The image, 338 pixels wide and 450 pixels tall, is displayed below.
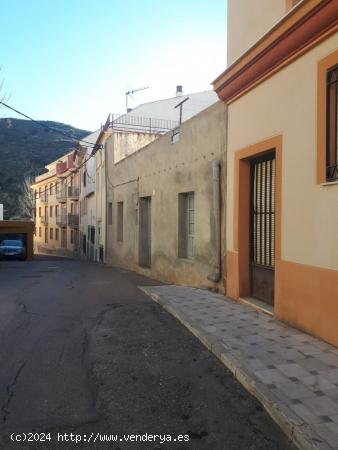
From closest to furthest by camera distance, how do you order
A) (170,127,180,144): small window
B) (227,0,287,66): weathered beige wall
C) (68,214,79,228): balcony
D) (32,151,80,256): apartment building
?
(227,0,287,66): weathered beige wall
(170,127,180,144): small window
(68,214,79,228): balcony
(32,151,80,256): apartment building

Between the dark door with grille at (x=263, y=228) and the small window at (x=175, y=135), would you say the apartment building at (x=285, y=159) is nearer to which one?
the dark door with grille at (x=263, y=228)

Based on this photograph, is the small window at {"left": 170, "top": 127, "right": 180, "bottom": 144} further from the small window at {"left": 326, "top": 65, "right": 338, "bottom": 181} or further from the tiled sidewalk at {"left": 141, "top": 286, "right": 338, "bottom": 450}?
the small window at {"left": 326, "top": 65, "right": 338, "bottom": 181}

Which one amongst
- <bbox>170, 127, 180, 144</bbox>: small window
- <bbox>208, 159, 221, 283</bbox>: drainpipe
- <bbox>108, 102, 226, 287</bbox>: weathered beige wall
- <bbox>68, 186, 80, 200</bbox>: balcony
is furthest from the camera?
<bbox>68, 186, 80, 200</bbox>: balcony

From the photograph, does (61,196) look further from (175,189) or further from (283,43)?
(283,43)

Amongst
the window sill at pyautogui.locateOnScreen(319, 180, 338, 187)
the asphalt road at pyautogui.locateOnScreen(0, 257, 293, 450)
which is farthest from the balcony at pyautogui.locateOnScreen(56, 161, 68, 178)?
the window sill at pyautogui.locateOnScreen(319, 180, 338, 187)

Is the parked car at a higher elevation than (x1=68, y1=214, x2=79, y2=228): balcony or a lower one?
lower

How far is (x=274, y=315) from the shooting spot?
6055 millimetres

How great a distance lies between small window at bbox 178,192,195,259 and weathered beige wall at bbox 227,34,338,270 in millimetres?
4553

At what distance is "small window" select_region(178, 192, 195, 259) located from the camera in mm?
10859

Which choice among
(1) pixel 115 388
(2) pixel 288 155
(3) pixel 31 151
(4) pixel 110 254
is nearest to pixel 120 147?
(4) pixel 110 254

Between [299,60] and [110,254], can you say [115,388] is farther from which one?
[110,254]

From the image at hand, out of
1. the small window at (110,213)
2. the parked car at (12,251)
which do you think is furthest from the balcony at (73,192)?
the small window at (110,213)

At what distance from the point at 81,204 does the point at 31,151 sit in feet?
134

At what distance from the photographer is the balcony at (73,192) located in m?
38.1
